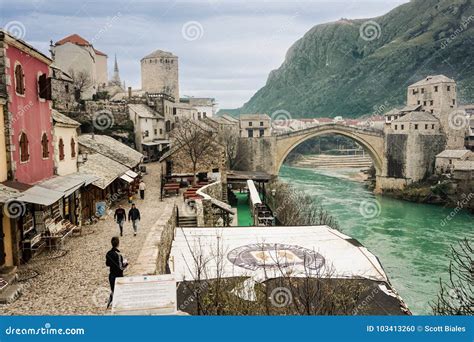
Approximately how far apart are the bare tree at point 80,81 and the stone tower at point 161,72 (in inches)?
535

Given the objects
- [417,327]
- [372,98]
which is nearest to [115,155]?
[417,327]

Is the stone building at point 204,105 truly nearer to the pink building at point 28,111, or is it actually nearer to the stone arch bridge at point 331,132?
the stone arch bridge at point 331,132

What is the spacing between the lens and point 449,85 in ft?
128

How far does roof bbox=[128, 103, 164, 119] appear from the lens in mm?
30517

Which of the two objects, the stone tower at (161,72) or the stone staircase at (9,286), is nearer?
the stone staircase at (9,286)

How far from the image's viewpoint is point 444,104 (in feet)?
129

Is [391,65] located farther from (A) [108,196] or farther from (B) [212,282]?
(B) [212,282]

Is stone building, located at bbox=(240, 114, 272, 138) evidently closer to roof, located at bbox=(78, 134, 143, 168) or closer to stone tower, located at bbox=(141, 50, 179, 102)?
stone tower, located at bbox=(141, 50, 179, 102)

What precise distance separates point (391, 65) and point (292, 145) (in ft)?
134

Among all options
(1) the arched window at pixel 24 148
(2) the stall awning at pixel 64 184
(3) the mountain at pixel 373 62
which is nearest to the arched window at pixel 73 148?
(2) the stall awning at pixel 64 184

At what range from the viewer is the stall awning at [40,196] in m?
6.88

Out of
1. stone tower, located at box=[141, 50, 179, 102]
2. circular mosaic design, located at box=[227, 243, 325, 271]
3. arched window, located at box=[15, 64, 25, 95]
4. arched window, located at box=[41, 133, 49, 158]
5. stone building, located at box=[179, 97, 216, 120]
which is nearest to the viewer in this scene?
arched window, located at box=[15, 64, 25, 95]

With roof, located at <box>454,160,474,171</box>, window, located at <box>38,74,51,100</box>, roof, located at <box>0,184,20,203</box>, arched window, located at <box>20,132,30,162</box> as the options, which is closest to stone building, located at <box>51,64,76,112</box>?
window, located at <box>38,74,51,100</box>

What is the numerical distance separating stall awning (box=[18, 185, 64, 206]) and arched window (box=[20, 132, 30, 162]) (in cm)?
63
